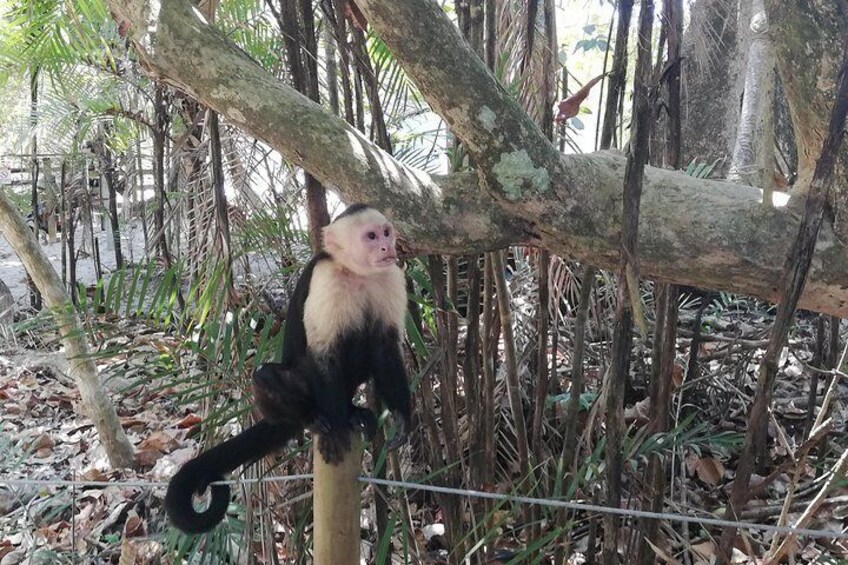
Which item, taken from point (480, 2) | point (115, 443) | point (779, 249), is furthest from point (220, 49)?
point (115, 443)

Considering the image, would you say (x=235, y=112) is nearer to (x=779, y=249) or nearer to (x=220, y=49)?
(x=220, y=49)

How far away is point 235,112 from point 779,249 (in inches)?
51.9

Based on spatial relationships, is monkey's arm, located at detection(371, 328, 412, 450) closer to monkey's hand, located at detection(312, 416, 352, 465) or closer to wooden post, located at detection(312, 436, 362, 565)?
monkey's hand, located at detection(312, 416, 352, 465)

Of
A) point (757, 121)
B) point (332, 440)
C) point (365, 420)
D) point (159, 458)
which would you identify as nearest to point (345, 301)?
point (365, 420)

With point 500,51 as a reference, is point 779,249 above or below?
below

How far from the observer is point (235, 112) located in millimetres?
1803

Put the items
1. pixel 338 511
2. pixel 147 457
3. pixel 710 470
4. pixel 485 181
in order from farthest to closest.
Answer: pixel 147 457
pixel 710 470
pixel 485 181
pixel 338 511

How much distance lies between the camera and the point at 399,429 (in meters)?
2.02

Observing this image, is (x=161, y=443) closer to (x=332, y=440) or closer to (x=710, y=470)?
(x=332, y=440)

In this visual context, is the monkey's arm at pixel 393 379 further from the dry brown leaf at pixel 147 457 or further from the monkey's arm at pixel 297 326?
the dry brown leaf at pixel 147 457

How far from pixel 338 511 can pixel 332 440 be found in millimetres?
239

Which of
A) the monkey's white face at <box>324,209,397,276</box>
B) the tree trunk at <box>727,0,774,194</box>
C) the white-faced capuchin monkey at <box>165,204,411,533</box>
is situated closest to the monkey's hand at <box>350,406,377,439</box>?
the white-faced capuchin monkey at <box>165,204,411,533</box>

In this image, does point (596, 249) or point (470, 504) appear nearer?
point (596, 249)

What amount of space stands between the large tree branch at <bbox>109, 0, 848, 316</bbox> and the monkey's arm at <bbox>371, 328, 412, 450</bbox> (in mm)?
398
